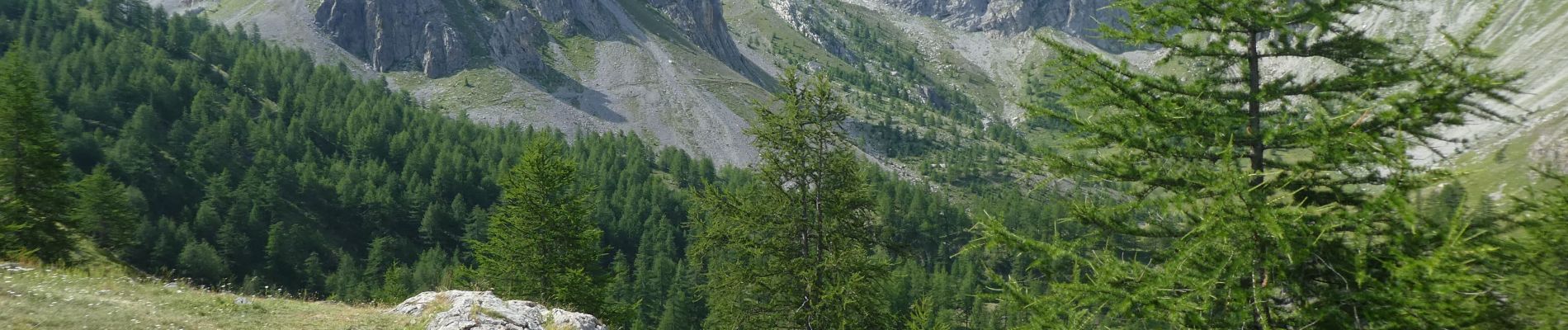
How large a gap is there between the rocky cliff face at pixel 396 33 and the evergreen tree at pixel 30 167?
173 m

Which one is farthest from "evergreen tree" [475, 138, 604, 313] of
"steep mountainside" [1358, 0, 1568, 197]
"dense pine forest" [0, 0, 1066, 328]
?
"steep mountainside" [1358, 0, 1568, 197]

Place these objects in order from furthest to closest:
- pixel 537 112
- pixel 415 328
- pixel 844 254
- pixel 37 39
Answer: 1. pixel 537 112
2. pixel 37 39
3. pixel 844 254
4. pixel 415 328

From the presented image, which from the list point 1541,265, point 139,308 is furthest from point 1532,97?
point 139,308

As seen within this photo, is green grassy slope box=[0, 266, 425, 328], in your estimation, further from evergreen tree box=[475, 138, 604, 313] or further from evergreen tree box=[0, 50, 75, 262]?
evergreen tree box=[0, 50, 75, 262]

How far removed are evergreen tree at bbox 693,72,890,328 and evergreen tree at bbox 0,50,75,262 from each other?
22.8m

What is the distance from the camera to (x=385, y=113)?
139625mm

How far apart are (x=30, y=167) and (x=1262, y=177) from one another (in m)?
36.2

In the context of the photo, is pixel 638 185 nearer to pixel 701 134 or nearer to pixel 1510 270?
pixel 701 134

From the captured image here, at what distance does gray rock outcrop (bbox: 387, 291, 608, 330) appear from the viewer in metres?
14.0

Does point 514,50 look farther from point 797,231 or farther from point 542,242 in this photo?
point 797,231

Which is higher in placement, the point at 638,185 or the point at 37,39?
the point at 37,39

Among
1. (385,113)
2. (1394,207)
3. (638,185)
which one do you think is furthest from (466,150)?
(1394,207)

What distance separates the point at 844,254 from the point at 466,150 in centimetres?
12708

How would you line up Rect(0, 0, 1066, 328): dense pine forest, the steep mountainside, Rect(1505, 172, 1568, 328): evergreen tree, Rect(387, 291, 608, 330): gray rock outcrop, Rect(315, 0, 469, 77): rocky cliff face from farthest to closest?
1. Rect(315, 0, 469, 77): rocky cliff face
2. the steep mountainside
3. Rect(0, 0, 1066, 328): dense pine forest
4. Rect(387, 291, 608, 330): gray rock outcrop
5. Rect(1505, 172, 1568, 328): evergreen tree
